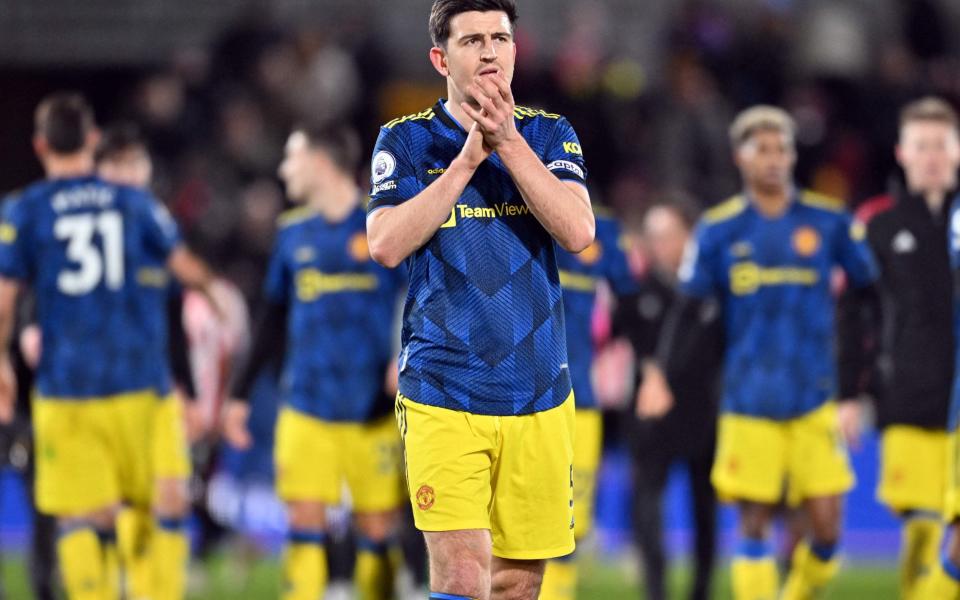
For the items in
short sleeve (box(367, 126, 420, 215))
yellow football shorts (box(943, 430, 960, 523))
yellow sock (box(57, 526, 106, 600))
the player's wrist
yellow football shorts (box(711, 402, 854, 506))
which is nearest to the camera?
the player's wrist

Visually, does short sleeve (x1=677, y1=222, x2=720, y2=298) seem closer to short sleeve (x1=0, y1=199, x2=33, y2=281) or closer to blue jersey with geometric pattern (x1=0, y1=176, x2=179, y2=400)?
blue jersey with geometric pattern (x1=0, y1=176, x2=179, y2=400)

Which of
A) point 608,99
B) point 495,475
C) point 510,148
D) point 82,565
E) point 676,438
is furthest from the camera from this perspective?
point 608,99

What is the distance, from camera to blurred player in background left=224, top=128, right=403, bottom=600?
769 cm

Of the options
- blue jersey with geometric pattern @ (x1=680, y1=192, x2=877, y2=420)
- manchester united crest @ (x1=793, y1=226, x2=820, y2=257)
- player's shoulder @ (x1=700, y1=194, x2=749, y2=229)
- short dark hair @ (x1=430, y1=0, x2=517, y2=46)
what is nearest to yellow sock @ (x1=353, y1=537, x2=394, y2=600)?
blue jersey with geometric pattern @ (x1=680, y1=192, x2=877, y2=420)

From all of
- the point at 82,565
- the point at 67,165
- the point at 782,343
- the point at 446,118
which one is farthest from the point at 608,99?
the point at 446,118

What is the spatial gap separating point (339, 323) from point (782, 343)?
221cm

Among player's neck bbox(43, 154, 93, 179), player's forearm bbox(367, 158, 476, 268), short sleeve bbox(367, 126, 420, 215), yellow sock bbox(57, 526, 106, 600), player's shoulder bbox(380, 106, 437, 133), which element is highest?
player's neck bbox(43, 154, 93, 179)

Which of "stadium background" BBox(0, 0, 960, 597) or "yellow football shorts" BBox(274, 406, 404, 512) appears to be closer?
"yellow football shorts" BBox(274, 406, 404, 512)

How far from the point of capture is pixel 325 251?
7840 mm

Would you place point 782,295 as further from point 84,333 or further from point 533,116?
point 84,333

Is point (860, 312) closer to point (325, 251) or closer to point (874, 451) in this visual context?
point (325, 251)

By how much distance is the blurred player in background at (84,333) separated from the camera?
292 inches

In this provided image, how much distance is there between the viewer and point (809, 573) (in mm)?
7477

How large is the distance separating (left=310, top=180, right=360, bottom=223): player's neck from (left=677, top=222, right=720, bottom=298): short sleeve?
1.76 m
